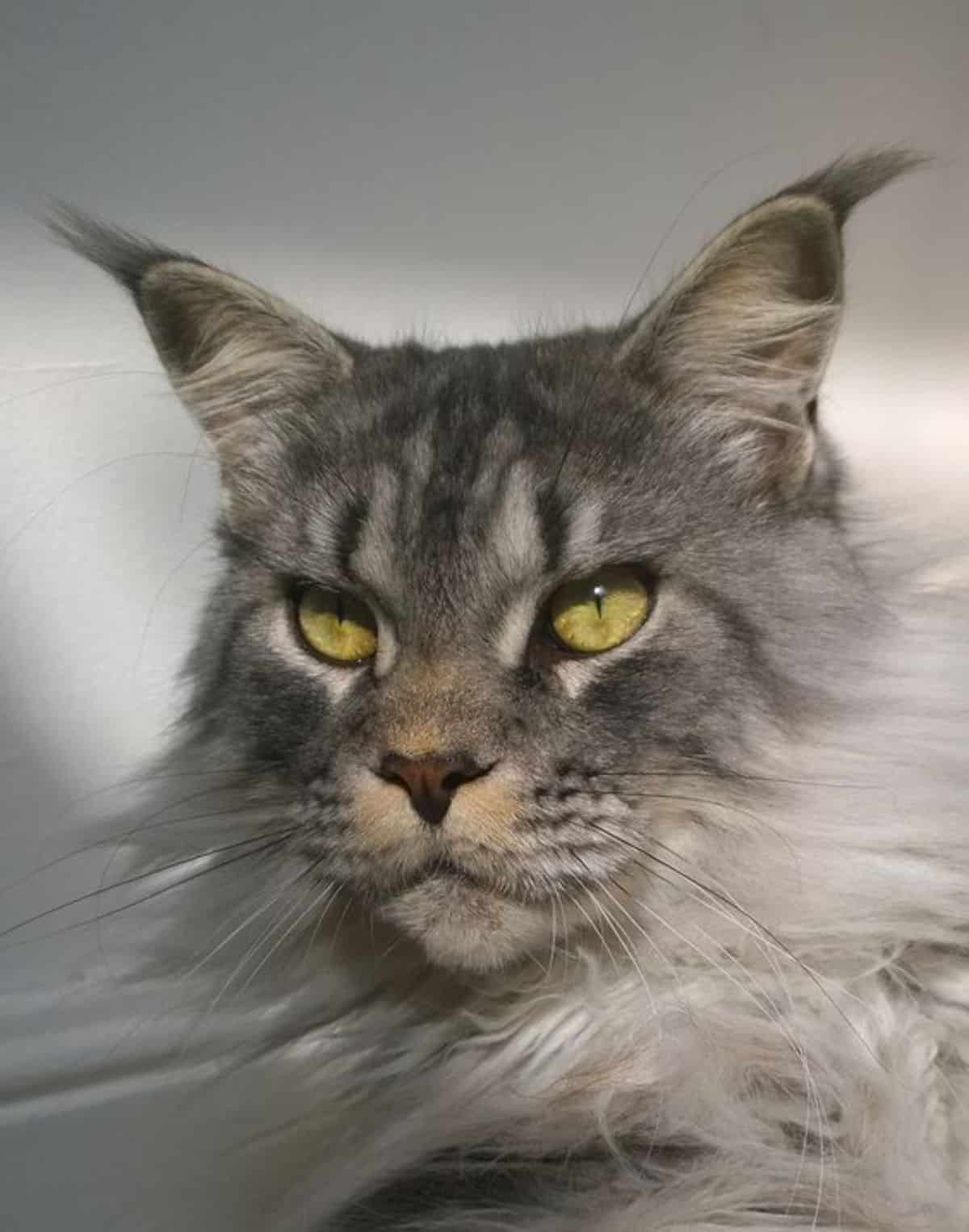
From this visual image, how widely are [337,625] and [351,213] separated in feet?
2.34

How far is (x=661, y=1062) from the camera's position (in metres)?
1.07

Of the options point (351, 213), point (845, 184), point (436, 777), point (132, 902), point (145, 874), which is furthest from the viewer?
point (351, 213)

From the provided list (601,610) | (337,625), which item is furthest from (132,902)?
(601,610)

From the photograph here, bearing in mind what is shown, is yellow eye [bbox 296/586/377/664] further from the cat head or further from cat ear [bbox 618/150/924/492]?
cat ear [bbox 618/150/924/492]

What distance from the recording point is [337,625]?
1.18 m

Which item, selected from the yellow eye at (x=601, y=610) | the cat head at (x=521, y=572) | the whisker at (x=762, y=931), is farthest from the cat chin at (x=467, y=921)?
the yellow eye at (x=601, y=610)

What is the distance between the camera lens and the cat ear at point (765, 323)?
1.06m

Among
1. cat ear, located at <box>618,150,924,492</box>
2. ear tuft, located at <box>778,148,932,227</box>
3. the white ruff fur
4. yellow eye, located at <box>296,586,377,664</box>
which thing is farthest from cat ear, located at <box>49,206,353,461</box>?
the white ruff fur

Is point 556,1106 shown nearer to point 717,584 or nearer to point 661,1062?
point 661,1062

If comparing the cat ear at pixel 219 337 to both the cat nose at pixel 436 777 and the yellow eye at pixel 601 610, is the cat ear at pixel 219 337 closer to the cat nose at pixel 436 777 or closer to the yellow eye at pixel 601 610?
the yellow eye at pixel 601 610

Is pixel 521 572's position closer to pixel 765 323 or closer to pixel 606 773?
pixel 606 773

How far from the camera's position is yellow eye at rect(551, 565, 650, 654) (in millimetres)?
1083

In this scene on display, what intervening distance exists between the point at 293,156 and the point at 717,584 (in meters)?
0.86

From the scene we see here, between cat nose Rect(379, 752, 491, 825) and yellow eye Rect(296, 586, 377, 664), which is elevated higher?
yellow eye Rect(296, 586, 377, 664)
